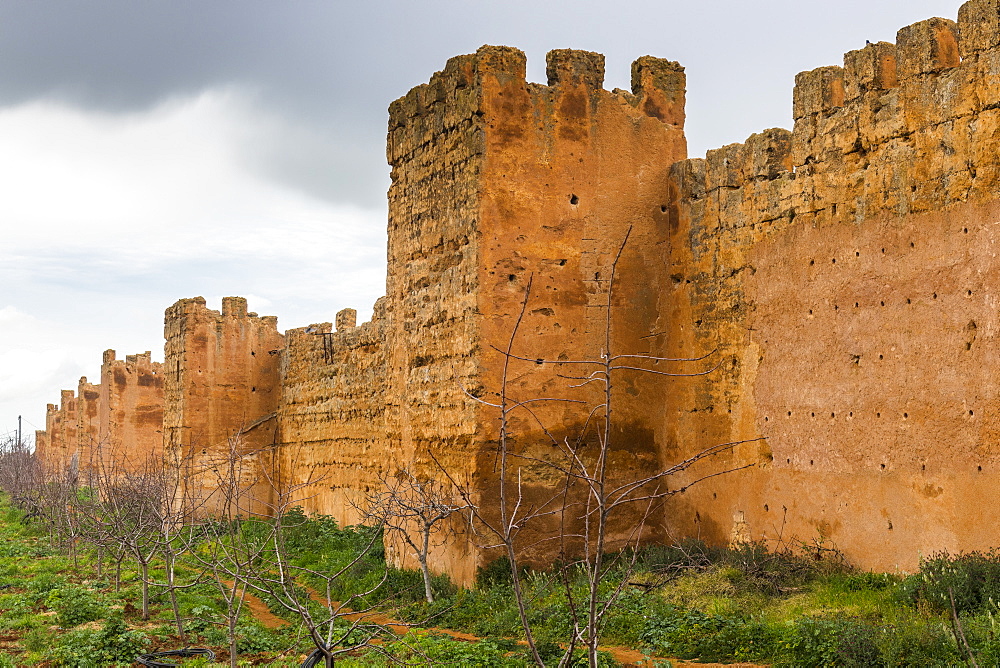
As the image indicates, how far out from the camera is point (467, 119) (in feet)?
32.9

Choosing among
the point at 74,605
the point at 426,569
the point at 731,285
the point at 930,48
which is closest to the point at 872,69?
the point at 930,48

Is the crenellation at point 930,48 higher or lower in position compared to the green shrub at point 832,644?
higher

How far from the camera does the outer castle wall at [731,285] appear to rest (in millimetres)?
7523

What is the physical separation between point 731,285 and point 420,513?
4.13 metres

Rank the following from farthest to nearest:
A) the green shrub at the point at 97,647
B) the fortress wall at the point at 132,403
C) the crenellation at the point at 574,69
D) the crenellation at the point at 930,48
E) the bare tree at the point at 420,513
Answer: the fortress wall at the point at 132,403
the crenellation at the point at 574,69
the bare tree at the point at 420,513
the crenellation at the point at 930,48
the green shrub at the point at 97,647

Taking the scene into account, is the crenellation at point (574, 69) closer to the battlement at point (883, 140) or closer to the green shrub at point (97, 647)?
the battlement at point (883, 140)

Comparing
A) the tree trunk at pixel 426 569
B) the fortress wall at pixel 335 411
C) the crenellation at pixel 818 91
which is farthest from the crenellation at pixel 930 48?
the fortress wall at pixel 335 411

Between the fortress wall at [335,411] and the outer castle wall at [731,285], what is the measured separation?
2746mm

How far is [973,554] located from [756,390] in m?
2.71

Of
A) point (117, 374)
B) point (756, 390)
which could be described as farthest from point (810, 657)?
point (117, 374)

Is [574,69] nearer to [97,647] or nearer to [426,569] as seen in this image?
[426,569]


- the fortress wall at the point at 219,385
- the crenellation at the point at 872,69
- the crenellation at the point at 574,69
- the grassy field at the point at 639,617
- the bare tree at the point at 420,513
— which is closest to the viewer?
the grassy field at the point at 639,617

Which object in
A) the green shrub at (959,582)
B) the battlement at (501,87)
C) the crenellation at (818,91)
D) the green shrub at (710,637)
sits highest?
the battlement at (501,87)

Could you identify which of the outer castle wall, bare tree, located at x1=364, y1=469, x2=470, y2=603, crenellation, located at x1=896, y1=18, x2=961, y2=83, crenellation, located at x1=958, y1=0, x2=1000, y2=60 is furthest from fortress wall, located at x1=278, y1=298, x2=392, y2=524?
crenellation, located at x1=958, y1=0, x2=1000, y2=60
